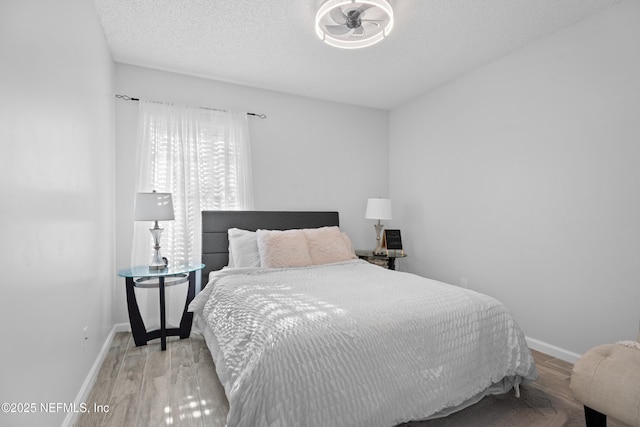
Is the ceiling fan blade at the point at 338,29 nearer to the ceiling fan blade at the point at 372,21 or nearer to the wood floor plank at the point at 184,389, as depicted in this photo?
the ceiling fan blade at the point at 372,21

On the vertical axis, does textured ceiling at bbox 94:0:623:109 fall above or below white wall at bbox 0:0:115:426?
above

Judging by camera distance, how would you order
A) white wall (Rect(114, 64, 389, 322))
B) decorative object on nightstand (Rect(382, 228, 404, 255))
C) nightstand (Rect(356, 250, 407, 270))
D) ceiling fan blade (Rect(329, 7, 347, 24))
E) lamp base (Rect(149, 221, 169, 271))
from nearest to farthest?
ceiling fan blade (Rect(329, 7, 347, 24)) → lamp base (Rect(149, 221, 169, 271)) → white wall (Rect(114, 64, 389, 322)) → nightstand (Rect(356, 250, 407, 270)) → decorative object on nightstand (Rect(382, 228, 404, 255))

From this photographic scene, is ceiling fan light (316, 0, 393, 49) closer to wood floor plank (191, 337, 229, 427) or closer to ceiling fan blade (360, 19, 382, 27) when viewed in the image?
ceiling fan blade (360, 19, 382, 27)

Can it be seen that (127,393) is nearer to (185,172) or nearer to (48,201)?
(48,201)

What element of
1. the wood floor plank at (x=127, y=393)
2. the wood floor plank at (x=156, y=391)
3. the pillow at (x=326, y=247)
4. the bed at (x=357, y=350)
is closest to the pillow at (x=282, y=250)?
the pillow at (x=326, y=247)

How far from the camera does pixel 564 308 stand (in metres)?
2.72

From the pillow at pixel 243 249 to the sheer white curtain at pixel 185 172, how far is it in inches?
15.4

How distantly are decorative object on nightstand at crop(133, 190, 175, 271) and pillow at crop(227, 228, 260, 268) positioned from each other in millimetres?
630

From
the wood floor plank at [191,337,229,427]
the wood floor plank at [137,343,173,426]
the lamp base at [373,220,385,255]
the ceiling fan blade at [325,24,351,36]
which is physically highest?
the ceiling fan blade at [325,24,351,36]

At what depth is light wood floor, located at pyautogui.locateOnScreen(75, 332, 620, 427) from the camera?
1897 mm

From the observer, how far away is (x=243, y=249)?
10.7 ft

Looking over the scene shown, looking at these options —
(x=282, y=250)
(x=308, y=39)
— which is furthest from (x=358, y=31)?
(x=282, y=250)

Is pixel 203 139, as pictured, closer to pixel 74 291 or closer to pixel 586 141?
pixel 74 291

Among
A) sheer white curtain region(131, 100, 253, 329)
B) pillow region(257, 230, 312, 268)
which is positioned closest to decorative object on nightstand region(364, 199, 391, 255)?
pillow region(257, 230, 312, 268)
